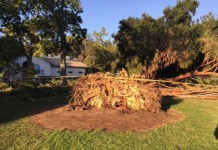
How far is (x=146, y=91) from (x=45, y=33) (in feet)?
62.5

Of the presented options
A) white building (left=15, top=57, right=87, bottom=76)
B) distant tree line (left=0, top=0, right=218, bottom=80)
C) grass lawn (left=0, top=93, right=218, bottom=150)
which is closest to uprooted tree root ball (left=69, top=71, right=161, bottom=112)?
grass lawn (left=0, top=93, right=218, bottom=150)

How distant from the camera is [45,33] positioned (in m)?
27.7

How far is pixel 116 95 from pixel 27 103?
483 centimetres

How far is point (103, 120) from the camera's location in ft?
29.9

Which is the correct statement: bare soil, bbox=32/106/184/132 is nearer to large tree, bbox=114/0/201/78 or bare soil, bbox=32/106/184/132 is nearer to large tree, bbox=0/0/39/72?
large tree, bbox=114/0/201/78

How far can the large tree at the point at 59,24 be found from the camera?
89.1 ft

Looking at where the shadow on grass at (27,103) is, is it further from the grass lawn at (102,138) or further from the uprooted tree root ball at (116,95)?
the uprooted tree root ball at (116,95)

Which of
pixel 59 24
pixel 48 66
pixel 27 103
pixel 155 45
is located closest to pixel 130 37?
pixel 155 45

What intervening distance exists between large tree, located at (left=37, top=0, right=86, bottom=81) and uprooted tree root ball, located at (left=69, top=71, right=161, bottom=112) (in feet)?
57.3

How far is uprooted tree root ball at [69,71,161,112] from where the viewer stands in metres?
10.5

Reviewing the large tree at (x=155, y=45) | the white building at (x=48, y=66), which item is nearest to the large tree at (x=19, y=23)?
the large tree at (x=155, y=45)

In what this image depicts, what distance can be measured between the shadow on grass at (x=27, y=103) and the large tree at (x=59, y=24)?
412 inches

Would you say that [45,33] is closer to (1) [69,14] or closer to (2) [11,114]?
(1) [69,14]

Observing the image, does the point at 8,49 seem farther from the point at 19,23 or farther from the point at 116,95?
the point at 116,95
